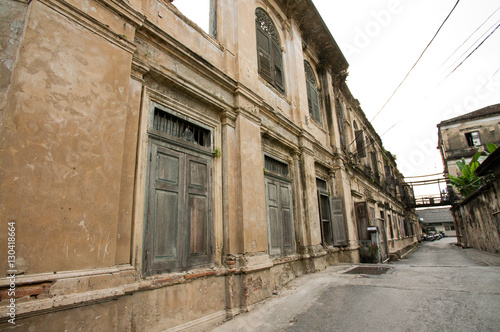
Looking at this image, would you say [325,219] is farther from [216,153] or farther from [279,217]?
[216,153]

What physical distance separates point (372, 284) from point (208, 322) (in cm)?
312

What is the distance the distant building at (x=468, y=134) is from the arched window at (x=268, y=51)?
2359cm

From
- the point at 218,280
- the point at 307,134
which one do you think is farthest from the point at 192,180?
the point at 307,134

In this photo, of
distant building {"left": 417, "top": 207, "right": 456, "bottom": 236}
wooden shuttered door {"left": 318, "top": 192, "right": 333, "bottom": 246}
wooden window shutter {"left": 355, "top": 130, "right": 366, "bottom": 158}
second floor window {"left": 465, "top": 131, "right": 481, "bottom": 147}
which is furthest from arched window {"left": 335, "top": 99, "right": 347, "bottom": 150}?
distant building {"left": 417, "top": 207, "right": 456, "bottom": 236}

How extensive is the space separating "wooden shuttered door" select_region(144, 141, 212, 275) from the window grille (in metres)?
0.26

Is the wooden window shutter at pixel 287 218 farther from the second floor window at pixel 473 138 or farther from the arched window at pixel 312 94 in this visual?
the second floor window at pixel 473 138

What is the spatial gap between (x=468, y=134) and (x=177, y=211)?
29.6m

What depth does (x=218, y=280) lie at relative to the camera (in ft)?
12.8

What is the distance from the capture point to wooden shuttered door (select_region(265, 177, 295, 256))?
5.65m

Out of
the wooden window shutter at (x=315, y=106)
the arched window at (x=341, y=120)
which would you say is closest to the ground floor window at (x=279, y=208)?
the wooden window shutter at (x=315, y=106)

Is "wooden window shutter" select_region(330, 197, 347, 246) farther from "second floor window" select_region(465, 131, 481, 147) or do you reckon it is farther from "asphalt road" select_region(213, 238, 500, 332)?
"second floor window" select_region(465, 131, 481, 147)

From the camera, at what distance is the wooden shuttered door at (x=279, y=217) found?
565 centimetres

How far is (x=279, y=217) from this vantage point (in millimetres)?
5988

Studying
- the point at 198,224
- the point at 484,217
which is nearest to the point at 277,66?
the point at 198,224
